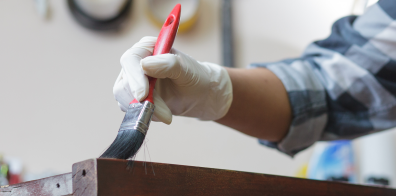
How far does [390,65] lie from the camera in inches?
26.6

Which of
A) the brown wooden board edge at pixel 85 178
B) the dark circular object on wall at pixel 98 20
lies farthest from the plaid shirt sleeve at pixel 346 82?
the dark circular object on wall at pixel 98 20

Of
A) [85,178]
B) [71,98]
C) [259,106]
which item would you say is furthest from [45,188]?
[71,98]

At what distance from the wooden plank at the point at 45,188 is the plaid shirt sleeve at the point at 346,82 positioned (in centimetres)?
49

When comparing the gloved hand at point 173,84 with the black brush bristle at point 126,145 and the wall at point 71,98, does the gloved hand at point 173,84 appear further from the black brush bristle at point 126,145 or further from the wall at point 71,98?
the wall at point 71,98

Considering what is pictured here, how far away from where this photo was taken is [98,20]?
1151mm

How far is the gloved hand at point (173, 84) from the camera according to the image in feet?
1.50

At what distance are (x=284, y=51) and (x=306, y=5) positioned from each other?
23 centimetres

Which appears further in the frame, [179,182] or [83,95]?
[83,95]

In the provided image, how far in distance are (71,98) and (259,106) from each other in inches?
26.7

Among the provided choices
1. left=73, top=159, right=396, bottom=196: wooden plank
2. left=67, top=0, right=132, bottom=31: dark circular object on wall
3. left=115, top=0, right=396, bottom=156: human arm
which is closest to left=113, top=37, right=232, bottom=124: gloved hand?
left=115, top=0, right=396, bottom=156: human arm

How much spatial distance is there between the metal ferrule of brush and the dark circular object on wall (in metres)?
0.80

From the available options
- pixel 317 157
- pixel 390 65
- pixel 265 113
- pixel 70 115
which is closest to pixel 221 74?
pixel 265 113

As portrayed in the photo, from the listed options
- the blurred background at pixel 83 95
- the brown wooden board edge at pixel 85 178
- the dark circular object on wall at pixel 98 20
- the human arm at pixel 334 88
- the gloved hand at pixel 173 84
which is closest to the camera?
the brown wooden board edge at pixel 85 178

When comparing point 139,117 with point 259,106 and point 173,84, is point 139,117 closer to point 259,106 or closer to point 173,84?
point 173,84
